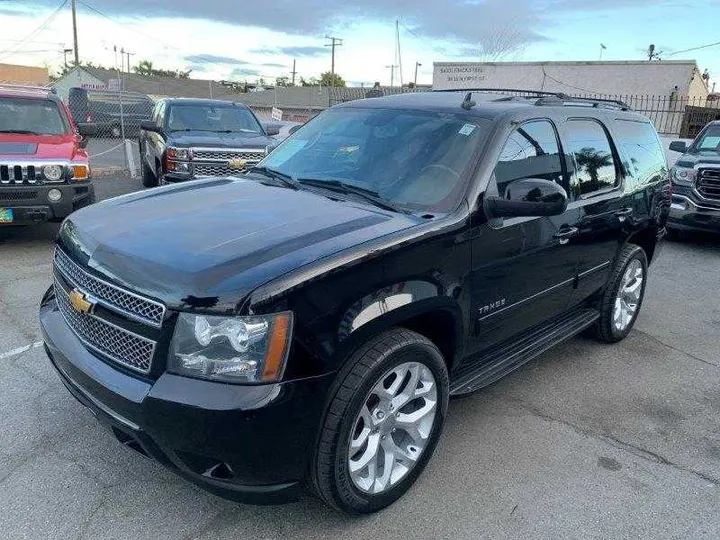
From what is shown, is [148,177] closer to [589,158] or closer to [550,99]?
[550,99]

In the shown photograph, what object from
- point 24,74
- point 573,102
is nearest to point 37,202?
point 573,102

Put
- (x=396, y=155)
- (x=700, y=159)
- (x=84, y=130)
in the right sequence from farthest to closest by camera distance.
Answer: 1. (x=700, y=159)
2. (x=84, y=130)
3. (x=396, y=155)

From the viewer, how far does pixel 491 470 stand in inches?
125

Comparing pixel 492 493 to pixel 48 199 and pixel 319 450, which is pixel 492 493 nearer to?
pixel 319 450

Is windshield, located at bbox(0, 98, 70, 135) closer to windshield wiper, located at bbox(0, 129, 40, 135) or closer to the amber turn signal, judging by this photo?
windshield wiper, located at bbox(0, 129, 40, 135)

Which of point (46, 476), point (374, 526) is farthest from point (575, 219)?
point (46, 476)

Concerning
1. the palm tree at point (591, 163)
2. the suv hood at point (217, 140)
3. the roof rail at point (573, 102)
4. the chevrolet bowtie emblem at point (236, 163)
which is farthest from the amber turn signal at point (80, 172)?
the palm tree at point (591, 163)

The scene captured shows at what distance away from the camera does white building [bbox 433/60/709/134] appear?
25.0m

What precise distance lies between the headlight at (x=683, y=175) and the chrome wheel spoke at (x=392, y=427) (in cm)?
765

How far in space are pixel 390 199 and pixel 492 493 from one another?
1608mm

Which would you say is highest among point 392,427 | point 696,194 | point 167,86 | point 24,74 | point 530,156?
point 24,74

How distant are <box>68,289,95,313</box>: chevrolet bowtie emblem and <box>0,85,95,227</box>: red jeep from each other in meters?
4.60

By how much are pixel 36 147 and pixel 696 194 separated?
8.90 m

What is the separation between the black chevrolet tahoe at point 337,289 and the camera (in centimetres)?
227
